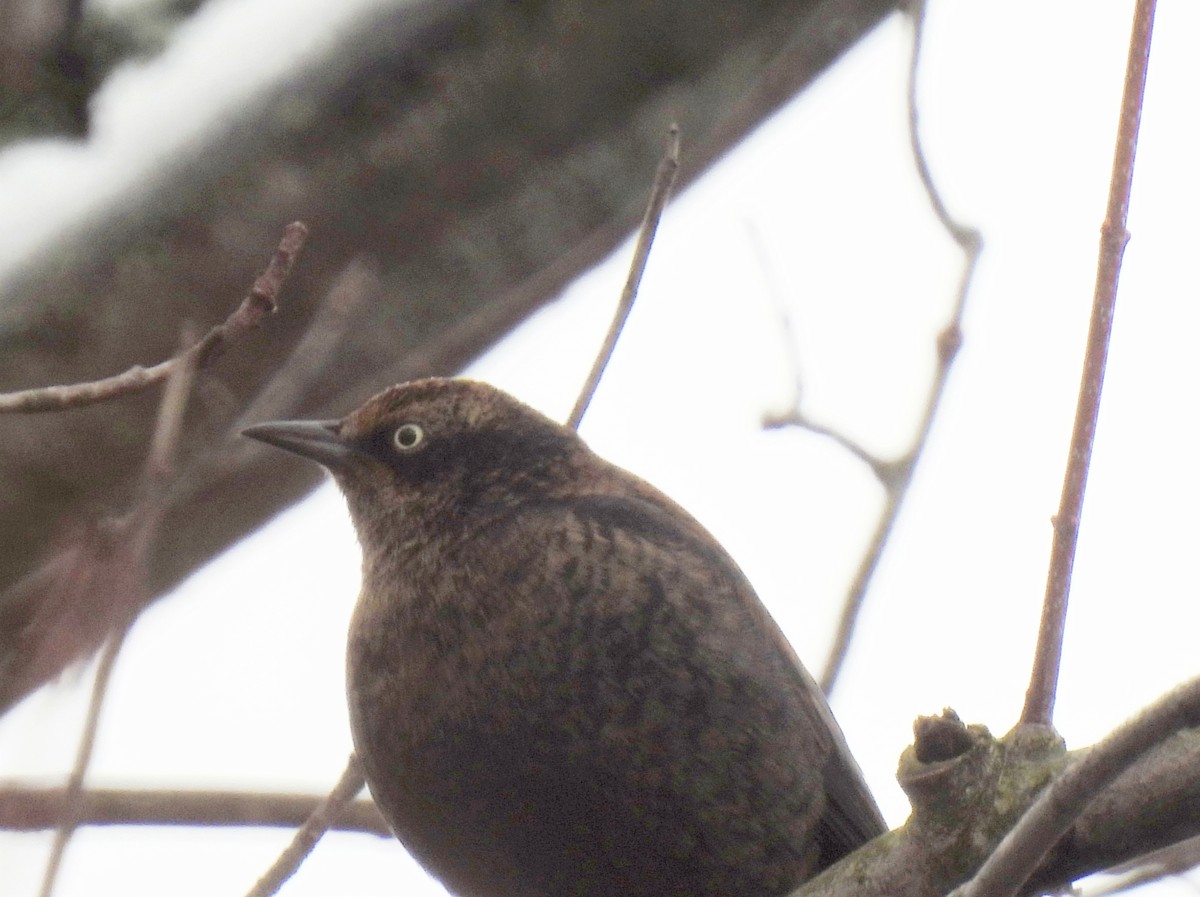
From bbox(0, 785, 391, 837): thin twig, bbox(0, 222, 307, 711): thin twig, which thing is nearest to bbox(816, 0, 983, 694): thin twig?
bbox(0, 785, 391, 837): thin twig

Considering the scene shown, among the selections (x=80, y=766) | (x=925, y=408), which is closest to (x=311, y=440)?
(x=925, y=408)

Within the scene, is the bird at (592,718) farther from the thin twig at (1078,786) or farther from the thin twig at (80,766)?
the thin twig at (1078,786)

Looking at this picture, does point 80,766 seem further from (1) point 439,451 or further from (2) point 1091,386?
(1) point 439,451

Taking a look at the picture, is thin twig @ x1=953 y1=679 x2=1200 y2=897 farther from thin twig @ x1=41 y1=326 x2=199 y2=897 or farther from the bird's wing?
the bird's wing

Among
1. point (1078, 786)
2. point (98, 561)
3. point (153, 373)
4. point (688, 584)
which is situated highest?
point (688, 584)

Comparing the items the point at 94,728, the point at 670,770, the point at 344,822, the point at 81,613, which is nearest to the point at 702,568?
the point at 670,770
